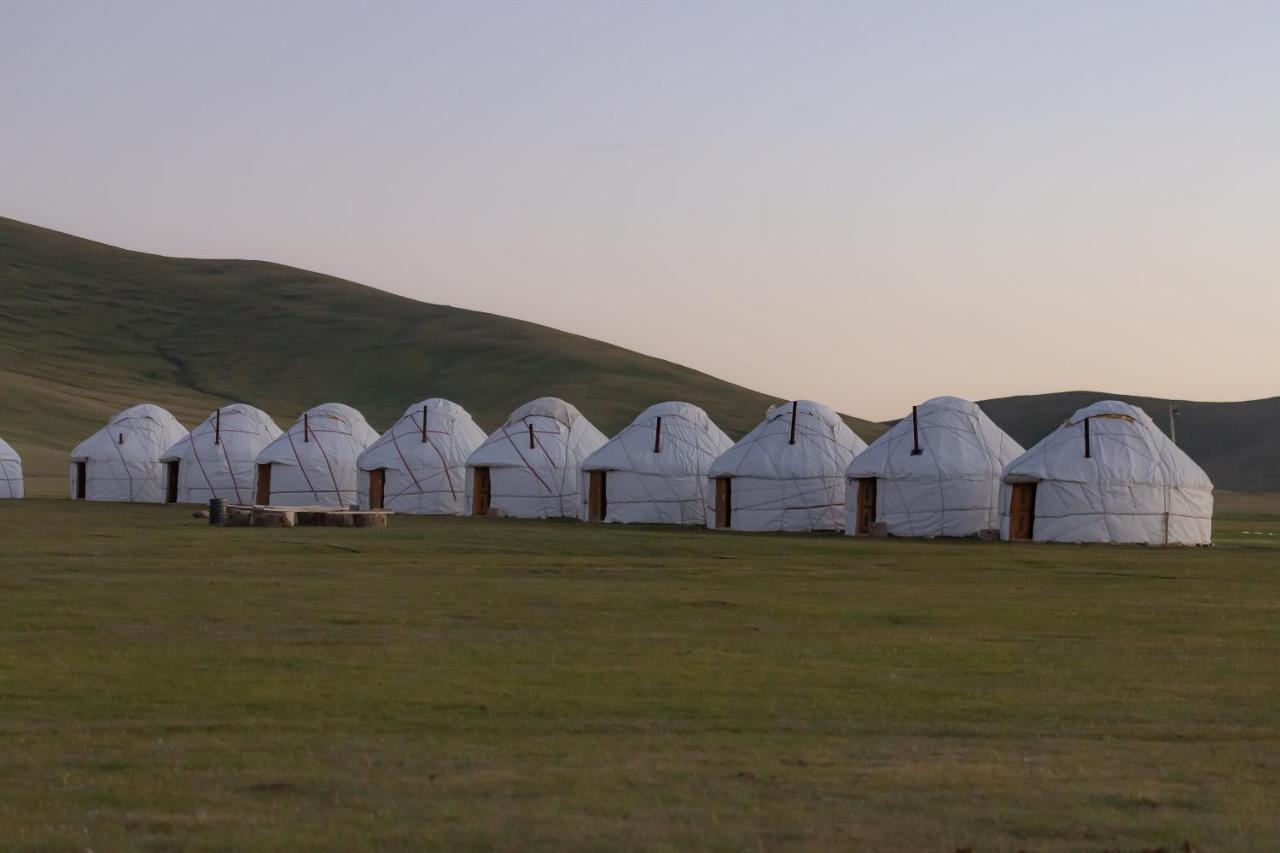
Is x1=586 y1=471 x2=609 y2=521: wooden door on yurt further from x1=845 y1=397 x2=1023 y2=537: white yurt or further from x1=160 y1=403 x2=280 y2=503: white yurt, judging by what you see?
x1=160 y1=403 x2=280 y2=503: white yurt

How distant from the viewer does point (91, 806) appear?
777 cm

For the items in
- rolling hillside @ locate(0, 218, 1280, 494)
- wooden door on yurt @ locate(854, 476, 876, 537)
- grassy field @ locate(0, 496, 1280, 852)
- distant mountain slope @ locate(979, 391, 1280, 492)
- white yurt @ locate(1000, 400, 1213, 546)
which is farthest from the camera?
distant mountain slope @ locate(979, 391, 1280, 492)

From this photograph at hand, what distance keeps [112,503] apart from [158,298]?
9987 cm

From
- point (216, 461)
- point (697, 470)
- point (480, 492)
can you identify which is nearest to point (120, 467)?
point (216, 461)

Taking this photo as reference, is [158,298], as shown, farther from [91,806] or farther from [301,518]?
[91,806]

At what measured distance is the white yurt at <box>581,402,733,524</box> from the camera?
40094mm

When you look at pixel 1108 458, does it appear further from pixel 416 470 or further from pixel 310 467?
pixel 310 467

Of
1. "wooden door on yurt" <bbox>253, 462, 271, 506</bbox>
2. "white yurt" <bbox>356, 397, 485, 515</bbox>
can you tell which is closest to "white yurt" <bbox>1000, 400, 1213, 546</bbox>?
"white yurt" <bbox>356, 397, 485, 515</bbox>

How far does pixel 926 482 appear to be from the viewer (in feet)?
116

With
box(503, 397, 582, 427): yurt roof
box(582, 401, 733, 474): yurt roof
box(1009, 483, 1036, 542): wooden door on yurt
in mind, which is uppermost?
A: box(503, 397, 582, 427): yurt roof

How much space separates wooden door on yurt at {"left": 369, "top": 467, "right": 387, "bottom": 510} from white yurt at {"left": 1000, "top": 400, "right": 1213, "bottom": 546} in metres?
17.4

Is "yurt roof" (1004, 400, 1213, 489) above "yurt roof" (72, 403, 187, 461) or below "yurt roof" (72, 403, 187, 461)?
below

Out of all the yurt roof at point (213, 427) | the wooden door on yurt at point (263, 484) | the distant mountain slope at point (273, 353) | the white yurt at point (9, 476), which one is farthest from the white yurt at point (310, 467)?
the distant mountain slope at point (273, 353)

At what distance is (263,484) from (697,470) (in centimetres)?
1289
